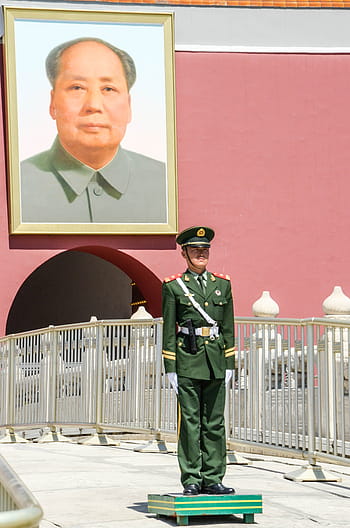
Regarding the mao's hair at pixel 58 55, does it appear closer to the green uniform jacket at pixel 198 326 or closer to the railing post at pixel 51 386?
the railing post at pixel 51 386

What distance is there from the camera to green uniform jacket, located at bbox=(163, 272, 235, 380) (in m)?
6.64

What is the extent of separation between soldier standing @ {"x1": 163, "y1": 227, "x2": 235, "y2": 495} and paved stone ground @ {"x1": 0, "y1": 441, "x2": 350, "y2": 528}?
372mm

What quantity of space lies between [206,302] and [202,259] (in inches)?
11.0

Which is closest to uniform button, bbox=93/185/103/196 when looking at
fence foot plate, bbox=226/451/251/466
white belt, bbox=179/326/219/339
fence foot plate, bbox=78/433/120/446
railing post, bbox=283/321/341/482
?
fence foot plate, bbox=78/433/120/446

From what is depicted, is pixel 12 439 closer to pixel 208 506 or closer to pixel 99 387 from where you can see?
pixel 99 387

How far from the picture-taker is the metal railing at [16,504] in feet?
9.34

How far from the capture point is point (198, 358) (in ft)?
21.8

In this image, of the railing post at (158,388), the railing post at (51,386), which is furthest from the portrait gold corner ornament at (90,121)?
the railing post at (158,388)

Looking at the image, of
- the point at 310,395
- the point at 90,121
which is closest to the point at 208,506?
the point at 310,395

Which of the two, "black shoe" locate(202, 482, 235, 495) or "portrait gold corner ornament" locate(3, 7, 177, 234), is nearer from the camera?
"black shoe" locate(202, 482, 235, 495)

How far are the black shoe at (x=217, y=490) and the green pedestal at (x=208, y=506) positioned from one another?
0.11 m

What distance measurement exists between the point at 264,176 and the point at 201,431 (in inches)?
531

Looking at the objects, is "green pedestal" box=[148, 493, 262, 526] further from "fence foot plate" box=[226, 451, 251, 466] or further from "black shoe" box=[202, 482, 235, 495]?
"fence foot plate" box=[226, 451, 251, 466]

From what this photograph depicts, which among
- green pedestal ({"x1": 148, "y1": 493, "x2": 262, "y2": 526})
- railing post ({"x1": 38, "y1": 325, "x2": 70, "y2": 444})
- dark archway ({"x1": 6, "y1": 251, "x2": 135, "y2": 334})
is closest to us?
green pedestal ({"x1": 148, "y1": 493, "x2": 262, "y2": 526})
